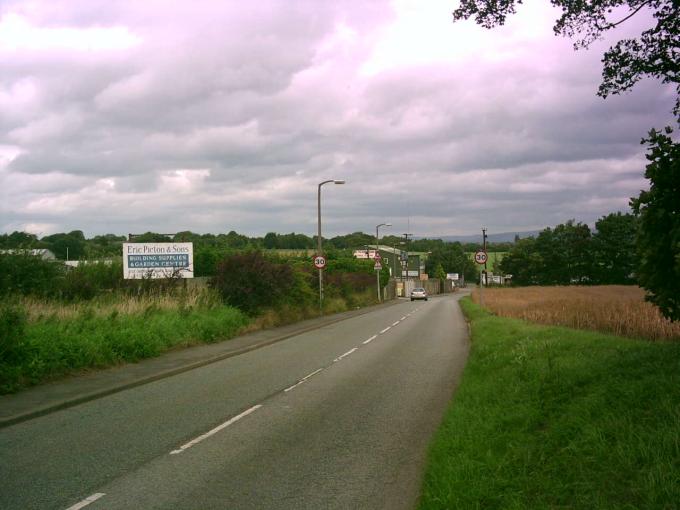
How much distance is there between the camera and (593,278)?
82.3m

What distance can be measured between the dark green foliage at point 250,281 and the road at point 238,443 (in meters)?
10.8

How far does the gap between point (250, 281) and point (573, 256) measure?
72.0 metres

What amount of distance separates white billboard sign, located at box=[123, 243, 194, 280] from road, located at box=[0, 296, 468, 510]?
15786 mm

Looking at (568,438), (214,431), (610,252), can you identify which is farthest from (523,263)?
(568,438)

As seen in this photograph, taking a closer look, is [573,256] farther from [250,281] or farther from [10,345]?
[10,345]

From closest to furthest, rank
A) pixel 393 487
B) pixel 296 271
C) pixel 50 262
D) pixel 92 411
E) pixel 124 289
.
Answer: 1. pixel 393 487
2. pixel 92 411
3. pixel 50 262
4. pixel 124 289
5. pixel 296 271

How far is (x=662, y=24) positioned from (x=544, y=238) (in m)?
86.8

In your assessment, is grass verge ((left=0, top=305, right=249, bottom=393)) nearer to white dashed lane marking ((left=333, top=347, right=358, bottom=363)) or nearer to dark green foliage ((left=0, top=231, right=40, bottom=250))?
dark green foliage ((left=0, top=231, right=40, bottom=250))

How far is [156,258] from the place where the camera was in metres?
29.2

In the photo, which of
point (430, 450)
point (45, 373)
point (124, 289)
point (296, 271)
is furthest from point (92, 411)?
point (296, 271)

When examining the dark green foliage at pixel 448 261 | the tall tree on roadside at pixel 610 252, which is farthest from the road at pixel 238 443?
the dark green foliage at pixel 448 261

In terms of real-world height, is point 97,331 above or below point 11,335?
below

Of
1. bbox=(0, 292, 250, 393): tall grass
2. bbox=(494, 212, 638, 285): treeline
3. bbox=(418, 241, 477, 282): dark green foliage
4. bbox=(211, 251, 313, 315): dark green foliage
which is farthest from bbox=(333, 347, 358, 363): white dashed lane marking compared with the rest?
bbox=(418, 241, 477, 282): dark green foliage

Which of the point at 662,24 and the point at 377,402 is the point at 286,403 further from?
the point at 662,24
